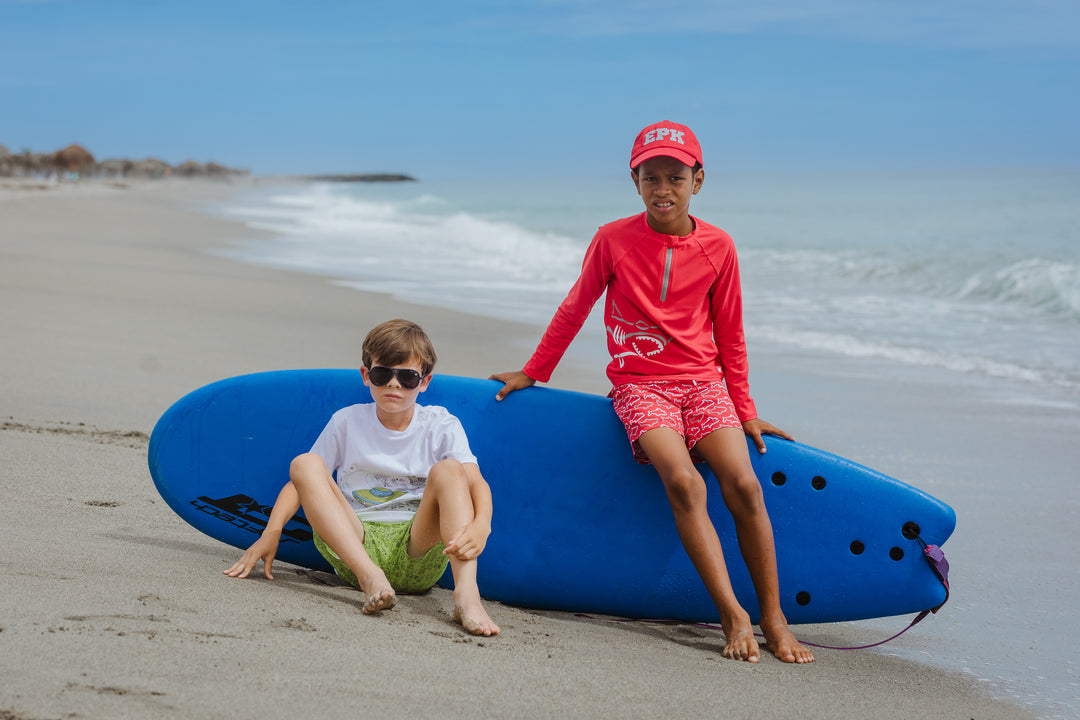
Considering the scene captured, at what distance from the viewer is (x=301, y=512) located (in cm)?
303

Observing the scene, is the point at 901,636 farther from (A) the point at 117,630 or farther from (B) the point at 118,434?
(B) the point at 118,434

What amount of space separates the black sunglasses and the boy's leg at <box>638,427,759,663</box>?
664mm

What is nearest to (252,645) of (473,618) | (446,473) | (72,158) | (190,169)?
(473,618)

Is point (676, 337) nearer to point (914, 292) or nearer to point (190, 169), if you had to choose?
point (914, 292)

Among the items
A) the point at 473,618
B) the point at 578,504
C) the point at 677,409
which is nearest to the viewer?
the point at 473,618

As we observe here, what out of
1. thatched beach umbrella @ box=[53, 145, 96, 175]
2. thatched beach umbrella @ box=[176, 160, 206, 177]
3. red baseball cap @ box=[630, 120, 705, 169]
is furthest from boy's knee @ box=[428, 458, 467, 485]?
thatched beach umbrella @ box=[176, 160, 206, 177]

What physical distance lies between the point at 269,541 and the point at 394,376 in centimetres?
53

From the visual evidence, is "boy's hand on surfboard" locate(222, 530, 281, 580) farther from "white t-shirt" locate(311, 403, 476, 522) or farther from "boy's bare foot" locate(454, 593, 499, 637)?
"boy's bare foot" locate(454, 593, 499, 637)

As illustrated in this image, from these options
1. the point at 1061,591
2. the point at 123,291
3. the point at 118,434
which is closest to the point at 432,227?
the point at 123,291

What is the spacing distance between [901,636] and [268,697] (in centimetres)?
178

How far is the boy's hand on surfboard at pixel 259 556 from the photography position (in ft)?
8.73

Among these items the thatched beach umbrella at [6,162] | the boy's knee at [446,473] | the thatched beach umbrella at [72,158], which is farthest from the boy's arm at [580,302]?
the thatched beach umbrella at [72,158]

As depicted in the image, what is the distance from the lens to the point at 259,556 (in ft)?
8.79

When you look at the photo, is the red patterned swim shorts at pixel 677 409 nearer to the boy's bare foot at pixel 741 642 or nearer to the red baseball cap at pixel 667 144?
the boy's bare foot at pixel 741 642
